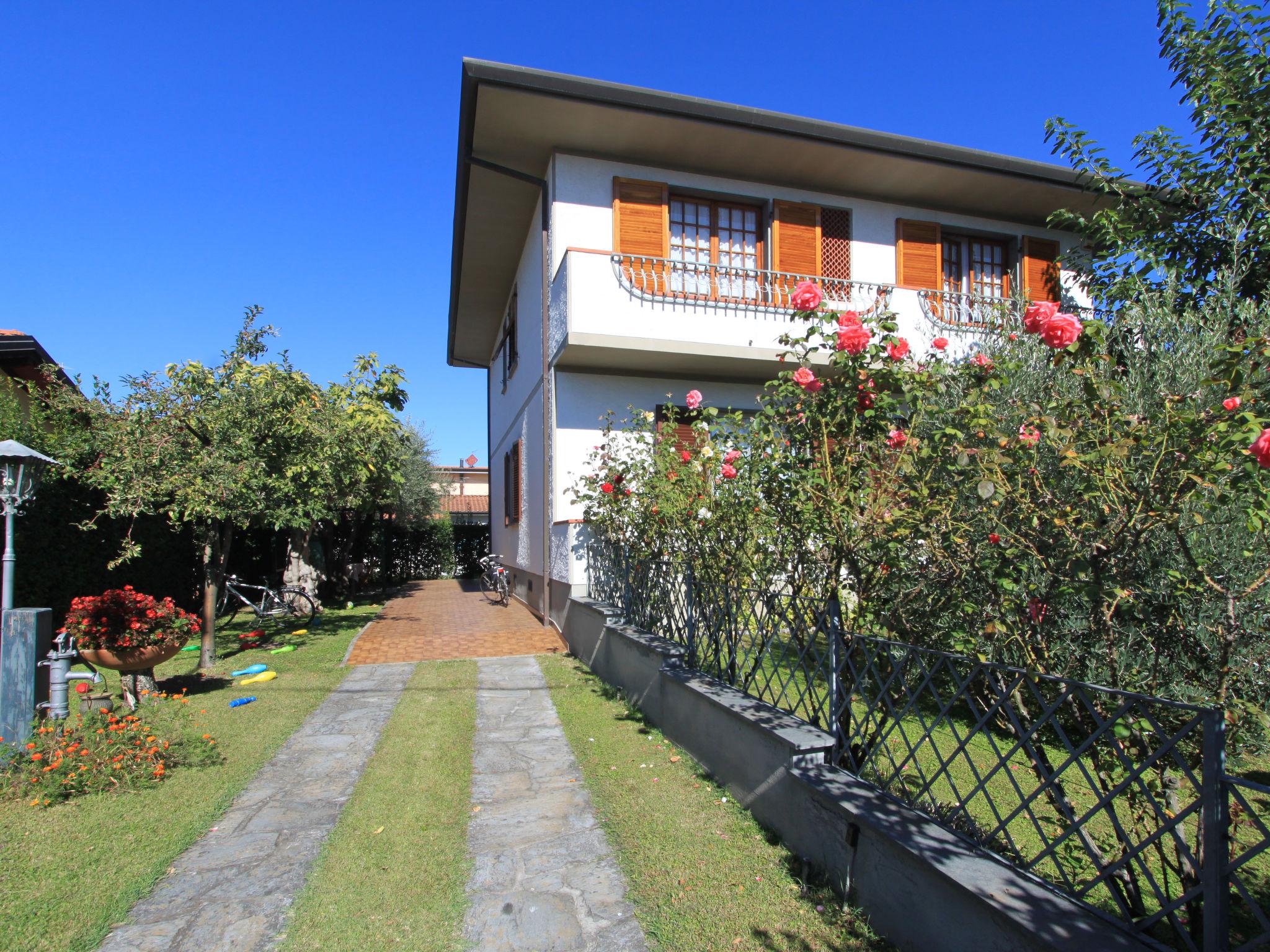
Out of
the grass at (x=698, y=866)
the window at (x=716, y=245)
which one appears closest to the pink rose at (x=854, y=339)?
the grass at (x=698, y=866)

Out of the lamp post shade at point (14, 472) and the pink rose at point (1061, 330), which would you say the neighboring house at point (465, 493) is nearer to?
the lamp post shade at point (14, 472)

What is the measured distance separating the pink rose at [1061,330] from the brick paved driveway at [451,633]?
23.8ft

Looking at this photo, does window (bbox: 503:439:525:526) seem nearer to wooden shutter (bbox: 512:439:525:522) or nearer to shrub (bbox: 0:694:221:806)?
wooden shutter (bbox: 512:439:525:522)

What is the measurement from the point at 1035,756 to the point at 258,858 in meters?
3.52

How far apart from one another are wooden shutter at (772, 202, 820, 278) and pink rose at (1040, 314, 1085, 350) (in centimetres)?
767

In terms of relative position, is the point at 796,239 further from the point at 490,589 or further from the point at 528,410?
the point at 490,589

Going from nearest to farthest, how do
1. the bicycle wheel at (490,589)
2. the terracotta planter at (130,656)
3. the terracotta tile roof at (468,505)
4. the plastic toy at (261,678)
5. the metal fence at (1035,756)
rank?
the metal fence at (1035,756) → the terracotta planter at (130,656) → the plastic toy at (261,678) → the bicycle wheel at (490,589) → the terracotta tile roof at (468,505)

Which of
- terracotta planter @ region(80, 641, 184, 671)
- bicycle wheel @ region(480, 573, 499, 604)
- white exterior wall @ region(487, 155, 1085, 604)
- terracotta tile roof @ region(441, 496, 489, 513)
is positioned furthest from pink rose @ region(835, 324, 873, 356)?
terracotta tile roof @ region(441, 496, 489, 513)

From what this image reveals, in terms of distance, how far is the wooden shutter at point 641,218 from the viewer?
9.50m

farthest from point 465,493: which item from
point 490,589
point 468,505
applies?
point 490,589

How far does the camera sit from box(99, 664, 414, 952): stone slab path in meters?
2.91

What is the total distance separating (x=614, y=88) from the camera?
8.47 metres

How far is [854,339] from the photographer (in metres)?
3.60

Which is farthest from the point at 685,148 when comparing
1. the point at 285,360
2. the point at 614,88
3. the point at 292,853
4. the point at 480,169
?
the point at 292,853
